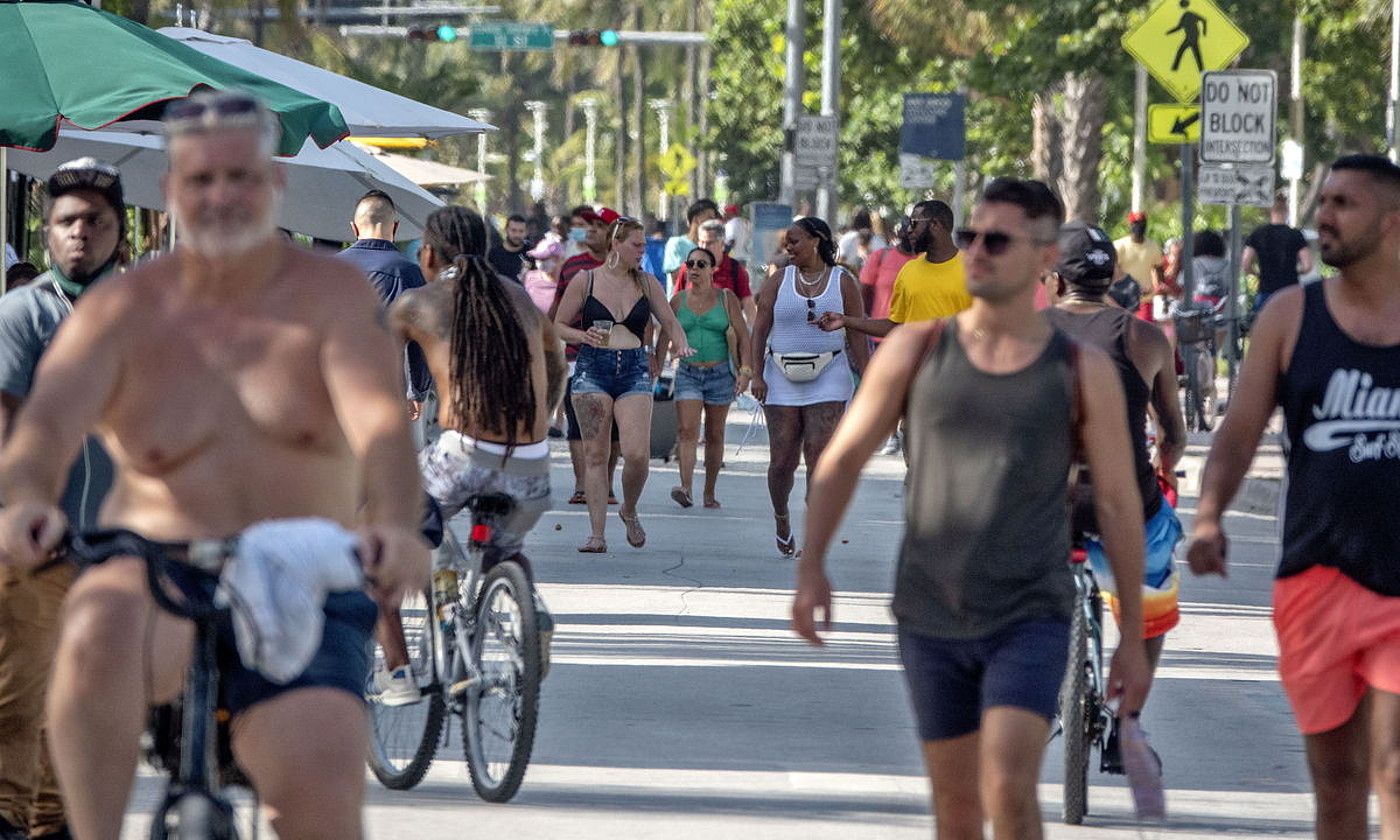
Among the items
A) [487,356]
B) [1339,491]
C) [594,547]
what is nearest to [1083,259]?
[487,356]

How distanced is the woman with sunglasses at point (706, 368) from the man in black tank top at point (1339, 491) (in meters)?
10.4

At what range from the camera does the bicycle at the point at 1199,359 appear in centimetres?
2197

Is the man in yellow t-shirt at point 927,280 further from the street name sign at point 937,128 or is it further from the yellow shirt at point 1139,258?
the street name sign at point 937,128

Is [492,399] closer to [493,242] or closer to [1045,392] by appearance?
[1045,392]

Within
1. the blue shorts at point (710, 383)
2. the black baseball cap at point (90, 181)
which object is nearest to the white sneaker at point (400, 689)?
the black baseball cap at point (90, 181)

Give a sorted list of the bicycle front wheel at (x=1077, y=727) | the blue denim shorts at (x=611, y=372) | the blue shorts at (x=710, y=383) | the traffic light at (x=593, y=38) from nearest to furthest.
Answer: the bicycle front wheel at (x=1077, y=727), the blue denim shorts at (x=611, y=372), the blue shorts at (x=710, y=383), the traffic light at (x=593, y=38)

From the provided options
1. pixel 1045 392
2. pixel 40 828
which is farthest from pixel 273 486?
pixel 40 828

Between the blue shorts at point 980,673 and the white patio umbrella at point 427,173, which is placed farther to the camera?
the white patio umbrella at point 427,173

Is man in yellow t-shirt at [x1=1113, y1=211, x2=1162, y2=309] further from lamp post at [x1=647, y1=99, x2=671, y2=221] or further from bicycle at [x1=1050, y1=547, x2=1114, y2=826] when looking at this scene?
lamp post at [x1=647, y1=99, x2=671, y2=221]

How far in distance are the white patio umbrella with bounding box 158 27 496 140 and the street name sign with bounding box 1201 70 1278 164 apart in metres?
5.12

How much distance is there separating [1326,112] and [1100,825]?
107ft

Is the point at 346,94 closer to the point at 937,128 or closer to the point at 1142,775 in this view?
the point at 1142,775

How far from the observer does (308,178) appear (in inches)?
683

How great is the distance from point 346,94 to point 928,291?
4.63 metres
